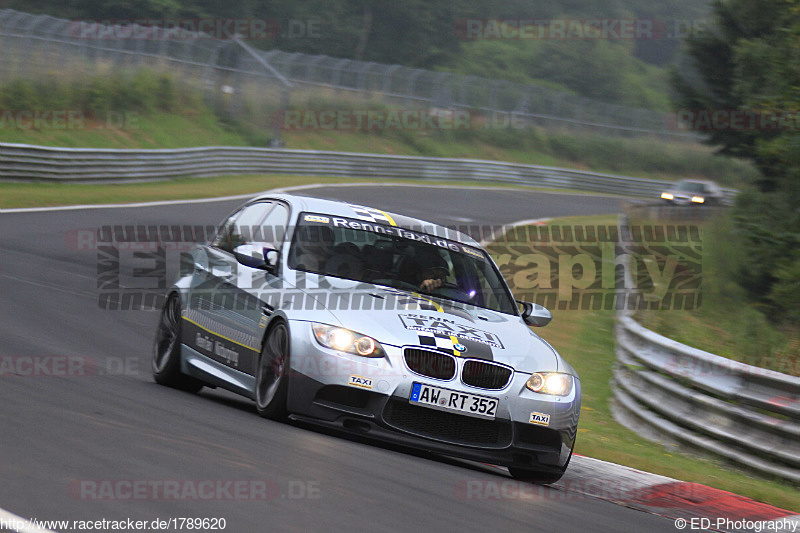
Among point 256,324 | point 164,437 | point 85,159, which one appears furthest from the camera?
point 85,159

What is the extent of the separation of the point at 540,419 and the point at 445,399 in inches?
25.1

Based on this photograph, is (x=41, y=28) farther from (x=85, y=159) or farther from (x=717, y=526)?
(x=717, y=526)

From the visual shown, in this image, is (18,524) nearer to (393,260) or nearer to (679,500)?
(679,500)

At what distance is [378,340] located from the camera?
657 centimetres

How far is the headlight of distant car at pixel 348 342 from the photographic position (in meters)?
6.54

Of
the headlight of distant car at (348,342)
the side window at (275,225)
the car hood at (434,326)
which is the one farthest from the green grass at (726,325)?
the headlight of distant car at (348,342)

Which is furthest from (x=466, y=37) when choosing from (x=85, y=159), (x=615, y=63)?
(x=85, y=159)

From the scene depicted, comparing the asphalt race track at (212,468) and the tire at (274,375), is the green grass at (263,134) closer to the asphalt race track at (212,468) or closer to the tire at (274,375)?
the asphalt race track at (212,468)

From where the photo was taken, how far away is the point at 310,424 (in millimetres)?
7121

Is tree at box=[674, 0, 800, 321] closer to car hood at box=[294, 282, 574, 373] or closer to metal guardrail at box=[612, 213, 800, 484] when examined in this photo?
metal guardrail at box=[612, 213, 800, 484]

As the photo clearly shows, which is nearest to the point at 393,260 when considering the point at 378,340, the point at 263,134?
the point at 378,340

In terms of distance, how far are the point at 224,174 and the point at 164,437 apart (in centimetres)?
2777

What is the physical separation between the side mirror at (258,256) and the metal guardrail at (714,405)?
145 inches

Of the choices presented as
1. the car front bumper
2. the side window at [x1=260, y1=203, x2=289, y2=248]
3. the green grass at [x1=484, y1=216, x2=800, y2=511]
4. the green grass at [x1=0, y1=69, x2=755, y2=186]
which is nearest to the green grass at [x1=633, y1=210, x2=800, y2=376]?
the green grass at [x1=484, y1=216, x2=800, y2=511]
